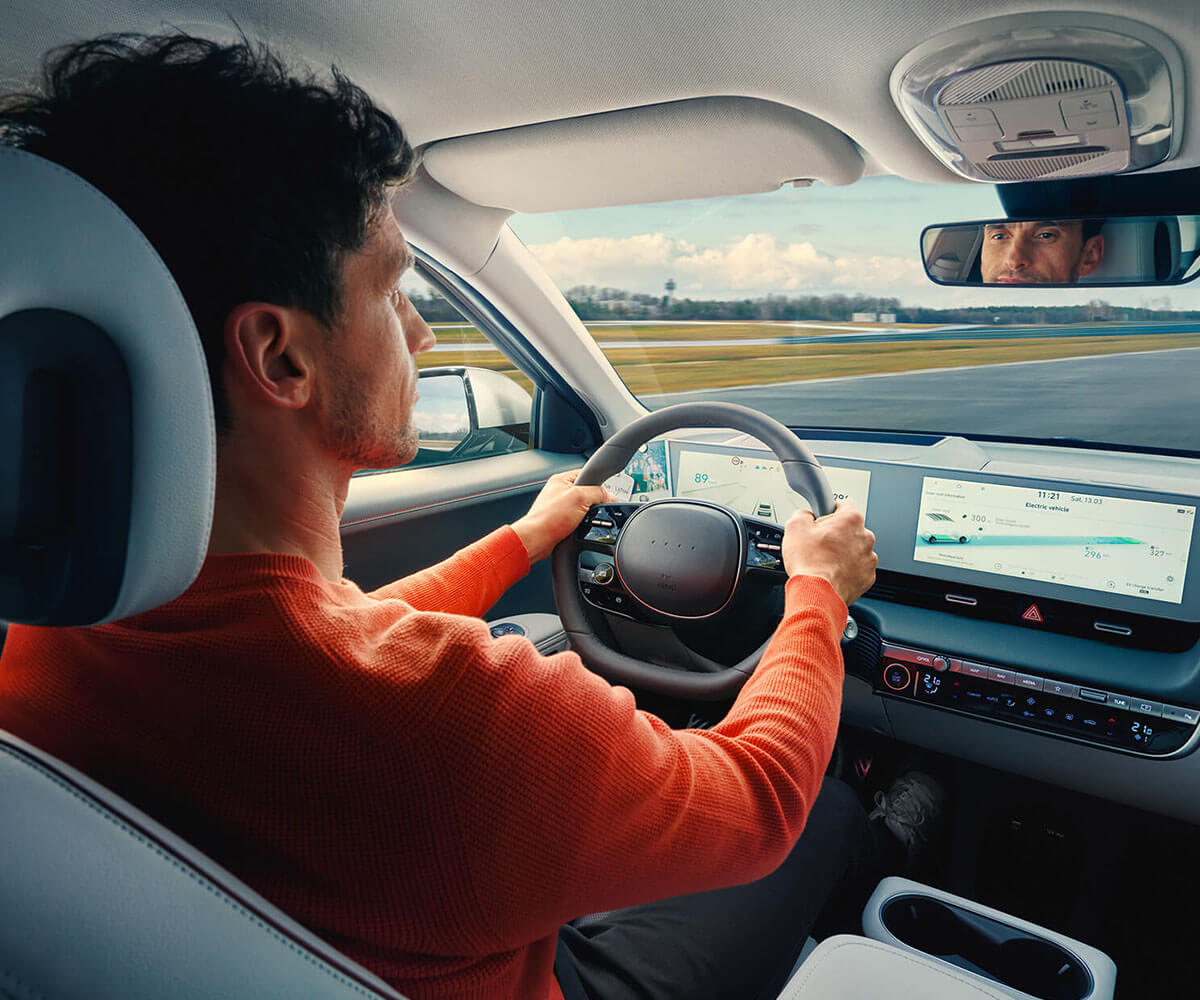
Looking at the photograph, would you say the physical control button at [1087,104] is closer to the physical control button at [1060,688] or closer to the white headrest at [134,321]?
the physical control button at [1060,688]

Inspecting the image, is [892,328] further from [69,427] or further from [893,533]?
[69,427]

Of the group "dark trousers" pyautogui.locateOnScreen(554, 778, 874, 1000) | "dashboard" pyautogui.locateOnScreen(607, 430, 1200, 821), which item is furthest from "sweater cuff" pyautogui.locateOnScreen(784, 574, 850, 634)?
"dashboard" pyautogui.locateOnScreen(607, 430, 1200, 821)

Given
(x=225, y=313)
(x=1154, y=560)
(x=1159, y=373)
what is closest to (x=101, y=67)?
(x=225, y=313)

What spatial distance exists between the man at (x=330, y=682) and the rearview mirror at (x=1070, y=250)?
52.1 inches

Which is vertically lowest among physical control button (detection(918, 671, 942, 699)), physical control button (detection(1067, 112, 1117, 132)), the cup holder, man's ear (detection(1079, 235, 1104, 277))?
the cup holder

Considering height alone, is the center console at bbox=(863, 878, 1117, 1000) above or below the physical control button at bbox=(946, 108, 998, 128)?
below

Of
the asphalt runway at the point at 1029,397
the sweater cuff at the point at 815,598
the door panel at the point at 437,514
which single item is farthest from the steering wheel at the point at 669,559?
the asphalt runway at the point at 1029,397

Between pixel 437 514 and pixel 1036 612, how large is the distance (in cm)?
174

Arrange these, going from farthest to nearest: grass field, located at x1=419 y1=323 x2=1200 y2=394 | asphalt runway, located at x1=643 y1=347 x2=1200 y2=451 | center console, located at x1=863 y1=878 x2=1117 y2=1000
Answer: asphalt runway, located at x1=643 y1=347 x2=1200 y2=451, grass field, located at x1=419 y1=323 x2=1200 y2=394, center console, located at x1=863 y1=878 x2=1117 y2=1000

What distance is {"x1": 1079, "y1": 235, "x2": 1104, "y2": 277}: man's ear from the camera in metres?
1.81

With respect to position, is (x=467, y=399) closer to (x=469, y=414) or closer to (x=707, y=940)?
(x=469, y=414)

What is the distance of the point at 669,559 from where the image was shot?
1.73 m

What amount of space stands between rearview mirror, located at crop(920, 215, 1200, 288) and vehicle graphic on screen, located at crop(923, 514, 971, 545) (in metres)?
0.60

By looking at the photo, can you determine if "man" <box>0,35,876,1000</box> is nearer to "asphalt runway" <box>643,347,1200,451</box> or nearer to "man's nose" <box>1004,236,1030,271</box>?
"man's nose" <box>1004,236,1030,271</box>
